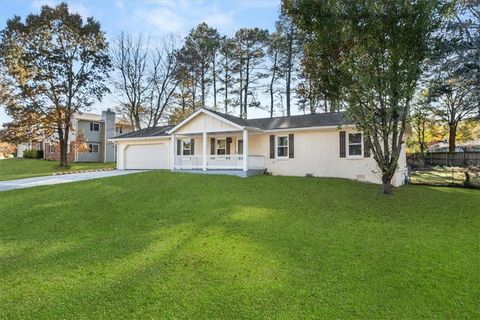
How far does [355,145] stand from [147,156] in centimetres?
1389

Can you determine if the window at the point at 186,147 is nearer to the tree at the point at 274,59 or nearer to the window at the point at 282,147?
the window at the point at 282,147

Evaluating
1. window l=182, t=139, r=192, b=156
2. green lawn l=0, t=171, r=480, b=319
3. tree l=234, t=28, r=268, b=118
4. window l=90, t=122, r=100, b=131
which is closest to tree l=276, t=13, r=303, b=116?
tree l=234, t=28, r=268, b=118

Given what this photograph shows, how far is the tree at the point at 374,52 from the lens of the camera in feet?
36.0

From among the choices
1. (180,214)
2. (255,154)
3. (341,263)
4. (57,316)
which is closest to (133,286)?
(57,316)

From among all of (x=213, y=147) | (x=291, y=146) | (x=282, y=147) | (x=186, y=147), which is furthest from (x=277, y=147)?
(x=186, y=147)

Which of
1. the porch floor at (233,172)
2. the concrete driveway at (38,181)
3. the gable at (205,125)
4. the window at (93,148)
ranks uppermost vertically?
the gable at (205,125)

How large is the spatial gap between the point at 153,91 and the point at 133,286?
3008 cm

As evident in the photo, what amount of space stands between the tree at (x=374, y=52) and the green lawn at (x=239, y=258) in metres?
3.05

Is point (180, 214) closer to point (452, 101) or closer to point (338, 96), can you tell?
point (338, 96)

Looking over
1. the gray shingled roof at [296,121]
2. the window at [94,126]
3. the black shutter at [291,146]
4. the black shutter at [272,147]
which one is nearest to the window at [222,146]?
the gray shingled roof at [296,121]

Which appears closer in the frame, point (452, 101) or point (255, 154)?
point (255, 154)

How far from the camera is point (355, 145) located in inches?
627

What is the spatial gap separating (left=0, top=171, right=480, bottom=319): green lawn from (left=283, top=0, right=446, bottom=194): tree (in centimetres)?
305

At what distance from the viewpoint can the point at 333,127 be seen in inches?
630
